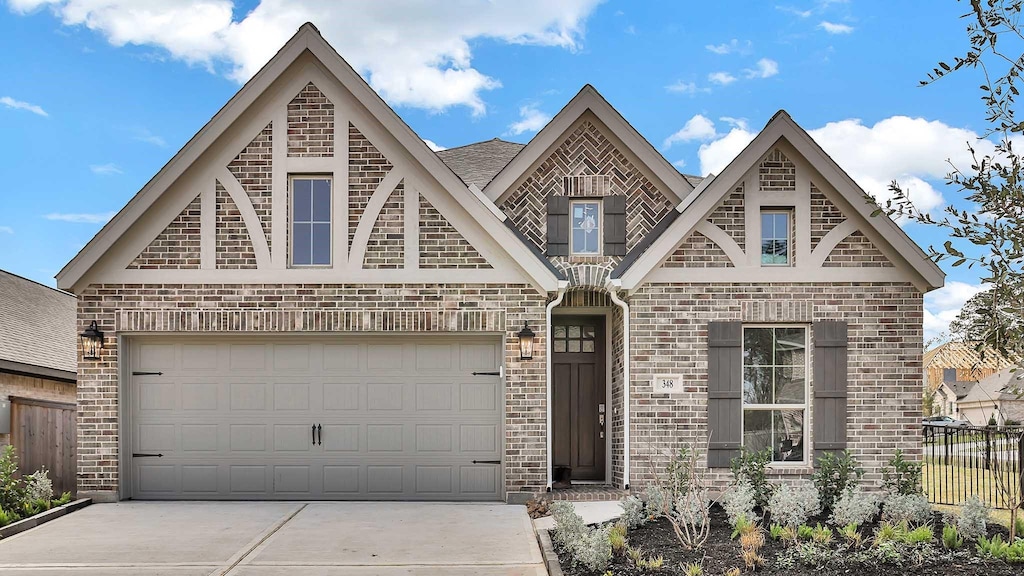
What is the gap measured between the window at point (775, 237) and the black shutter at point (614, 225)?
5.98 ft

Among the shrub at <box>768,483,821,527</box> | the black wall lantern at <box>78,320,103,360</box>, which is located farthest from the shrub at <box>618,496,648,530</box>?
the black wall lantern at <box>78,320,103,360</box>

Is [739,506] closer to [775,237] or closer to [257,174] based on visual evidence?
[775,237]

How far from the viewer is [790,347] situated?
1119 centimetres

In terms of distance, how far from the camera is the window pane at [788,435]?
11.1 metres

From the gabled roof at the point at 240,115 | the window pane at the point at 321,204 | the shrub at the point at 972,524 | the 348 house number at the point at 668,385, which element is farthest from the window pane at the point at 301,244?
the shrub at the point at 972,524

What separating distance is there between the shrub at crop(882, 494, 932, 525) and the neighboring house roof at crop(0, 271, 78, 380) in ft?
38.9

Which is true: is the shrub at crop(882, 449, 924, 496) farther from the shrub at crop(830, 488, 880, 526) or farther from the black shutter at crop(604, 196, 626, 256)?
the black shutter at crop(604, 196, 626, 256)

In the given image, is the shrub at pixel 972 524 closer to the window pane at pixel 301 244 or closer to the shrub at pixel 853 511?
the shrub at pixel 853 511

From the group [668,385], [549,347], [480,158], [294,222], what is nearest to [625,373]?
[668,385]

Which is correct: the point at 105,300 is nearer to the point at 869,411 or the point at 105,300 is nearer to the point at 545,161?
the point at 545,161

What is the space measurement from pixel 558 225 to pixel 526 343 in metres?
1.88

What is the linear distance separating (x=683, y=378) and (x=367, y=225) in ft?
14.6

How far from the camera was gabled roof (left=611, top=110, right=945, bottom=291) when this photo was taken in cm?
1088

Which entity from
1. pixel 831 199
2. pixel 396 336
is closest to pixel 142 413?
pixel 396 336
